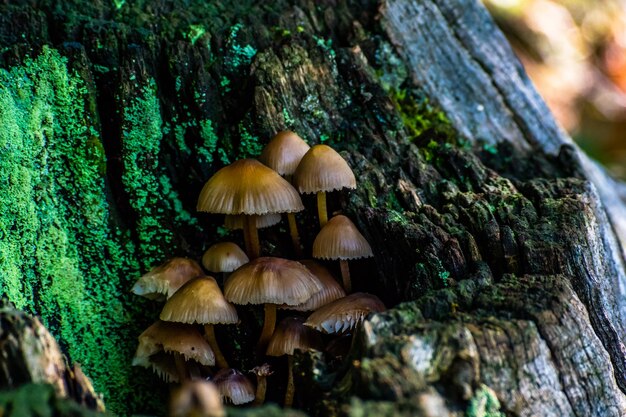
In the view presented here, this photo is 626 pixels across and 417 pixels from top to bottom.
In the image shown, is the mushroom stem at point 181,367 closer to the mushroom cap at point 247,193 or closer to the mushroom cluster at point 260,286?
the mushroom cluster at point 260,286

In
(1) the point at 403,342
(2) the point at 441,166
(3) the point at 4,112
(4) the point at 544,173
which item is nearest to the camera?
(1) the point at 403,342

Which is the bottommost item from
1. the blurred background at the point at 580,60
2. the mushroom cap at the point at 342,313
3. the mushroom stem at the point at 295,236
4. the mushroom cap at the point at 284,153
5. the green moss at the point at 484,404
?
the green moss at the point at 484,404

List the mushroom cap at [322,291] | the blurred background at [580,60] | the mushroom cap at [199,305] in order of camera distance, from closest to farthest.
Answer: the mushroom cap at [199,305], the mushroom cap at [322,291], the blurred background at [580,60]

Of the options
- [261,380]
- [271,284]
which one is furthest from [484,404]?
[261,380]

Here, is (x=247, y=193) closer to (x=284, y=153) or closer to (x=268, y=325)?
(x=284, y=153)

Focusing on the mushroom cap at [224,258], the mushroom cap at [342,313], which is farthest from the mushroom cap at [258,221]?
the mushroom cap at [342,313]

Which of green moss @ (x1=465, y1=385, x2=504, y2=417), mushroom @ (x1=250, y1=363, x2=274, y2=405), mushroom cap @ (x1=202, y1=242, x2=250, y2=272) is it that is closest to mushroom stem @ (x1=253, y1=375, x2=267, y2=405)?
mushroom @ (x1=250, y1=363, x2=274, y2=405)

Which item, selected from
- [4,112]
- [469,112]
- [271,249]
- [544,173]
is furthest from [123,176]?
[544,173]

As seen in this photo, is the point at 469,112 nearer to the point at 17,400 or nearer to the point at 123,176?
the point at 123,176
